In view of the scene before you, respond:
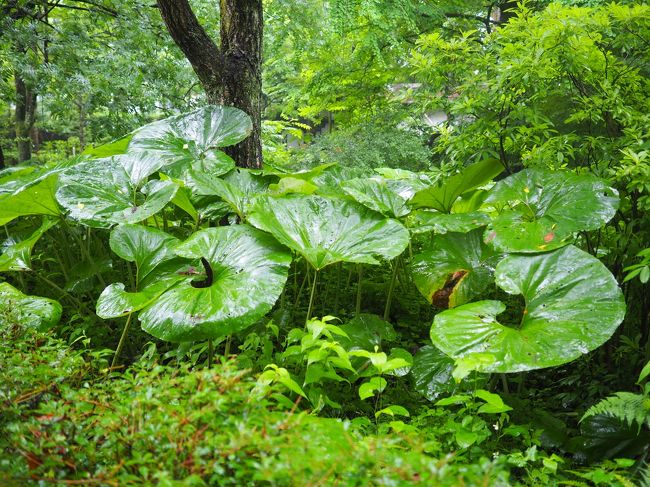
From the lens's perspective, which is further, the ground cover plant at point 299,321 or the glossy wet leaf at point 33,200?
the glossy wet leaf at point 33,200

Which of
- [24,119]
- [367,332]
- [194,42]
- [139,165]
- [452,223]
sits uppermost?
[194,42]

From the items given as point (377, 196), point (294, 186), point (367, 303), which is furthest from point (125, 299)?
point (367, 303)

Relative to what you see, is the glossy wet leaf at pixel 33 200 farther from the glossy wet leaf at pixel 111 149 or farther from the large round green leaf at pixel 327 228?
the large round green leaf at pixel 327 228

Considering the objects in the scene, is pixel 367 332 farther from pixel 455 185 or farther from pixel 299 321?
pixel 455 185

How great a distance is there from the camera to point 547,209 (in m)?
1.89

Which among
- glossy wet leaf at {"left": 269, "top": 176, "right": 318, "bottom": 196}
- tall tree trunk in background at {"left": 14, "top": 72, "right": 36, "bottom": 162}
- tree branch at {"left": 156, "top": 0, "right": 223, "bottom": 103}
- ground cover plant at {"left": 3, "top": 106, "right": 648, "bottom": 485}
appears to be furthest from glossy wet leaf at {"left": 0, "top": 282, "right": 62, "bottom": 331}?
tall tree trunk in background at {"left": 14, "top": 72, "right": 36, "bottom": 162}

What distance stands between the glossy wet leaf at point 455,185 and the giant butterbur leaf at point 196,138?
0.95 meters

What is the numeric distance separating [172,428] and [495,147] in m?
1.90

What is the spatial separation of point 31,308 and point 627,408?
6.26ft

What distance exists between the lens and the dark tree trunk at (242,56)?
2.57 meters

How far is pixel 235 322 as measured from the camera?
1.48 metres

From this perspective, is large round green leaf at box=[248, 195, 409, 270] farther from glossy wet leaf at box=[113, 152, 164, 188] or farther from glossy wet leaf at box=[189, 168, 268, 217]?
glossy wet leaf at box=[113, 152, 164, 188]

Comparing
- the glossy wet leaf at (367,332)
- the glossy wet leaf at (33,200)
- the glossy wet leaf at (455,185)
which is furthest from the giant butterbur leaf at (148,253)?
the glossy wet leaf at (455,185)

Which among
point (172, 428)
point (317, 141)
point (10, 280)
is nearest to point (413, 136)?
point (317, 141)
